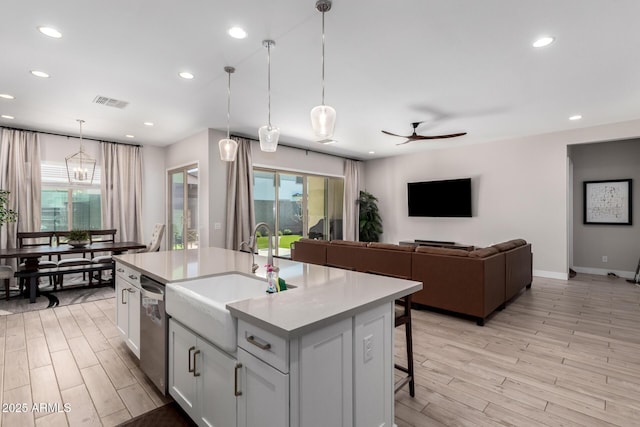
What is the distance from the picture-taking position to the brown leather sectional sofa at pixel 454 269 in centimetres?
340

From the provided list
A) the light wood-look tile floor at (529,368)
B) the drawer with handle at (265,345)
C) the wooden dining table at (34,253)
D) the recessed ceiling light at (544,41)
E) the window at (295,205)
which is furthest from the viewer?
the window at (295,205)

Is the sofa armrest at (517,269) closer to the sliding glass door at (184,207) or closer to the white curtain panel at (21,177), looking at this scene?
the sliding glass door at (184,207)

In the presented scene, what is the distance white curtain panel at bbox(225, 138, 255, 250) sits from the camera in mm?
5535

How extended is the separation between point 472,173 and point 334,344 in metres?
6.45

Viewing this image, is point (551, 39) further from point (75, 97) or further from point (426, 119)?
point (75, 97)

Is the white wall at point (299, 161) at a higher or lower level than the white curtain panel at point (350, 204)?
higher

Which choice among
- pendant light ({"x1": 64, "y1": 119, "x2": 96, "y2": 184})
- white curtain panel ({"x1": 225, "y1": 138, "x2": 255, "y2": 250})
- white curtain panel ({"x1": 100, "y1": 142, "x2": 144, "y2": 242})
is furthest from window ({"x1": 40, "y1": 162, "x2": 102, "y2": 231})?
white curtain panel ({"x1": 225, "y1": 138, "x2": 255, "y2": 250})

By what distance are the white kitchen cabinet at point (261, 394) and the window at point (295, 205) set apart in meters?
4.90

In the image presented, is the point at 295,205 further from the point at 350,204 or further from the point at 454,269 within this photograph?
the point at 454,269

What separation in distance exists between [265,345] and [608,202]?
7.54 m

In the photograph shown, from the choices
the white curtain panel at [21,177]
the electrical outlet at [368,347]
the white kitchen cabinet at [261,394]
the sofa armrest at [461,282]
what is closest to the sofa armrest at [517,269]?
the sofa armrest at [461,282]

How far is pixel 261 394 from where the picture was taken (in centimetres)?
127

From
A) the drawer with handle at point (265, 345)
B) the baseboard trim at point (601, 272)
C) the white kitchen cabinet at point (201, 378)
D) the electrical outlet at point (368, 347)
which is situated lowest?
the baseboard trim at point (601, 272)

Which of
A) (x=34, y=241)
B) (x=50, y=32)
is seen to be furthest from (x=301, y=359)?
(x=34, y=241)
